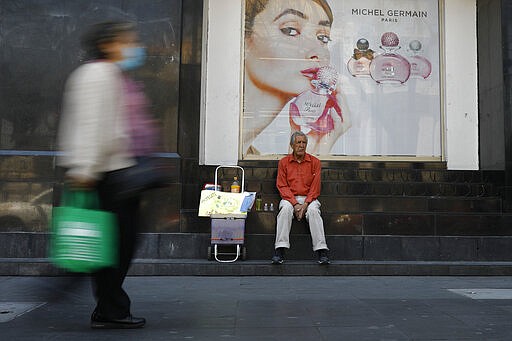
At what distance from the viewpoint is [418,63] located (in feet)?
32.0

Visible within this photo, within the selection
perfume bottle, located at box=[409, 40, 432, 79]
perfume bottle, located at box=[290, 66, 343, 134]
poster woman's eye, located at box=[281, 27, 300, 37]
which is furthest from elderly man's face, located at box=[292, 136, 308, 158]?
perfume bottle, located at box=[409, 40, 432, 79]

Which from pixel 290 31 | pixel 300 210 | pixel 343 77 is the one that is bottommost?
pixel 300 210

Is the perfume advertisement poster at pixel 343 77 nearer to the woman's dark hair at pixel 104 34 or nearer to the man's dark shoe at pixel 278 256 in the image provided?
the man's dark shoe at pixel 278 256

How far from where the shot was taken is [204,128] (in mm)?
9078

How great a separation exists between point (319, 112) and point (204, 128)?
7.03 ft

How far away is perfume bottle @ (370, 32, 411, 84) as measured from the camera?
9.69 m

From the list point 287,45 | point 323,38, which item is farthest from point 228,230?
point 323,38

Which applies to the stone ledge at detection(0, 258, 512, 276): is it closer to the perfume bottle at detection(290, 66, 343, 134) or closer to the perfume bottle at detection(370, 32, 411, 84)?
the perfume bottle at detection(290, 66, 343, 134)

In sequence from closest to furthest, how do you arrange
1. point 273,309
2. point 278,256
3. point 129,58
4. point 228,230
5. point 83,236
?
point 83,236 < point 129,58 < point 273,309 < point 278,256 < point 228,230

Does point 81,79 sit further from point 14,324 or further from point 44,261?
point 44,261

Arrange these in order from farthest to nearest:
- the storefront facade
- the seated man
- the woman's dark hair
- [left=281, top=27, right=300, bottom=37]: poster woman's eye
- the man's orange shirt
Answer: [left=281, top=27, right=300, bottom=37]: poster woman's eye, the storefront facade, the man's orange shirt, the seated man, the woman's dark hair

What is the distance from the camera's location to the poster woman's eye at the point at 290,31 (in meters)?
9.63

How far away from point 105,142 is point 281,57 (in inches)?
261

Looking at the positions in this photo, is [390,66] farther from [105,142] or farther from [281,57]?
[105,142]
